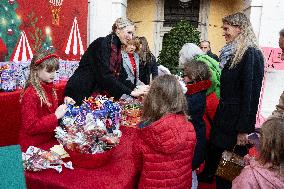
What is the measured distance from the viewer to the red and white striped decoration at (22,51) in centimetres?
397

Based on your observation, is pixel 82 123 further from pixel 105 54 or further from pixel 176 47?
pixel 176 47

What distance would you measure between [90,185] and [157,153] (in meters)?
0.47

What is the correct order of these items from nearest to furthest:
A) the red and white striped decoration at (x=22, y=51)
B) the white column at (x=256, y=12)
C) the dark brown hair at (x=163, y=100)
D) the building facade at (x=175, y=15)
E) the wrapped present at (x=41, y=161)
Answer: the wrapped present at (x=41, y=161)
the dark brown hair at (x=163, y=100)
the red and white striped decoration at (x=22, y=51)
the white column at (x=256, y=12)
the building facade at (x=175, y=15)

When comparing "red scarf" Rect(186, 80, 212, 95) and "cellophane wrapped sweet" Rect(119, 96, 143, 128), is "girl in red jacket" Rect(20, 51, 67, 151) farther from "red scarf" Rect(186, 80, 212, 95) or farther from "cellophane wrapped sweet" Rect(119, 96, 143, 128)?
"red scarf" Rect(186, 80, 212, 95)

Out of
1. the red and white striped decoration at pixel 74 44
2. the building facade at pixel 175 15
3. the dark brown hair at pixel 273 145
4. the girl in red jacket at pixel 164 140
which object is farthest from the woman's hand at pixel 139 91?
the building facade at pixel 175 15

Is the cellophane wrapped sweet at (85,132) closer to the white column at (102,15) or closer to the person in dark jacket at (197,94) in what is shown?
the person in dark jacket at (197,94)

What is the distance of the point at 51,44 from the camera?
4.87 metres

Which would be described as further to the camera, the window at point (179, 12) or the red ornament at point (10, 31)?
the window at point (179, 12)

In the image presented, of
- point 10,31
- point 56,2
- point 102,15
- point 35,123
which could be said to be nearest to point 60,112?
point 35,123

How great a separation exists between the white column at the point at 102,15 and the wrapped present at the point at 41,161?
5.02 m

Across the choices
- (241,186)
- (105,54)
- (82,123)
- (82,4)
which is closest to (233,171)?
(241,186)

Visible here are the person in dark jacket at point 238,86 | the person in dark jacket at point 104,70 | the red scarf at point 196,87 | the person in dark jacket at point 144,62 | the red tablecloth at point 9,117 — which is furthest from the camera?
the person in dark jacket at point 144,62

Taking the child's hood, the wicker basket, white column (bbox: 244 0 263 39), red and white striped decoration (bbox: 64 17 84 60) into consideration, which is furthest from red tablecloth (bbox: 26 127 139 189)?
white column (bbox: 244 0 263 39)

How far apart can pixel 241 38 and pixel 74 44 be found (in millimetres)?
3673
